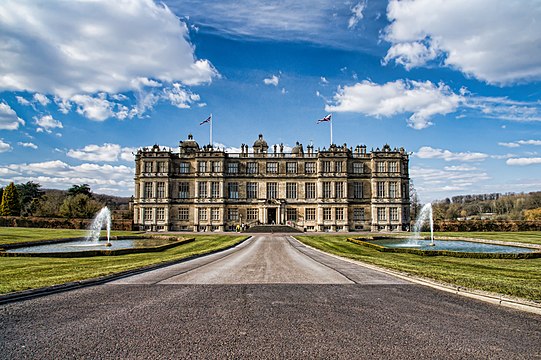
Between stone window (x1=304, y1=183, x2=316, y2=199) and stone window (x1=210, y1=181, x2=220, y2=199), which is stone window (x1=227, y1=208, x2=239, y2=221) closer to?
stone window (x1=210, y1=181, x2=220, y2=199)

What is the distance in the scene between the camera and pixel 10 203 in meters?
77.8

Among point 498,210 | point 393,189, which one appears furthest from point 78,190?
point 498,210

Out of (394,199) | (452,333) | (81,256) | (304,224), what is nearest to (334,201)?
(304,224)

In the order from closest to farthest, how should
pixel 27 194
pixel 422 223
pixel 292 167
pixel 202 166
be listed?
1. pixel 202 166
2. pixel 292 167
3. pixel 422 223
4. pixel 27 194

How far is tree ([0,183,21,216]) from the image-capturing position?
253 ft

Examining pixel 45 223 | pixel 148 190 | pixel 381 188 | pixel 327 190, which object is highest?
pixel 381 188

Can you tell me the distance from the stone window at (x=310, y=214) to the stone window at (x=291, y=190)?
11.4ft

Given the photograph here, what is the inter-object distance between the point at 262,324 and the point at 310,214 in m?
57.8

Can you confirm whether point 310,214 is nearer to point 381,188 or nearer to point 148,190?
point 381,188

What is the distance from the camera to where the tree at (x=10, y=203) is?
3036 inches

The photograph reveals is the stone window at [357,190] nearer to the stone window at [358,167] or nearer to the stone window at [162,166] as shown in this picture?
the stone window at [358,167]

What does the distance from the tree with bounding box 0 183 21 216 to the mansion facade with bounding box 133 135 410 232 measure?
3395cm

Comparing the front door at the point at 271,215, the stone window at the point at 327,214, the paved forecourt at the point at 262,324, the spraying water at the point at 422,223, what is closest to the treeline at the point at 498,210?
the spraying water at the point at 422,223

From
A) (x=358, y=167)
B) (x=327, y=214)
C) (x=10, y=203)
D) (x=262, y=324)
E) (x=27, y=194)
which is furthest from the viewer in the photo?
(x=27, y=194)
